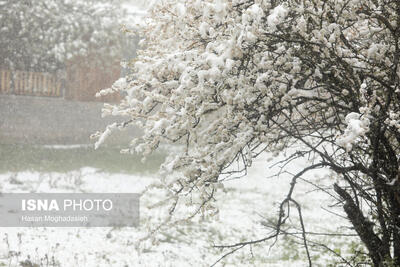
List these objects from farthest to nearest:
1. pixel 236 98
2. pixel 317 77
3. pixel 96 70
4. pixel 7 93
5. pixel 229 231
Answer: pixel 96 70 < pixel 7 93 < pixel 229 231 < pixel 317 77 < pixel 236 98

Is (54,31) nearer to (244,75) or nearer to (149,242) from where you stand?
(149,242)

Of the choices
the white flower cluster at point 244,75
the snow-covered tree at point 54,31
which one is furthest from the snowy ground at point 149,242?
the snow-covered tree at point 54,31

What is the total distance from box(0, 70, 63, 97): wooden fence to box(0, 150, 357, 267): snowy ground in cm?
572

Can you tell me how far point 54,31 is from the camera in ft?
52.9

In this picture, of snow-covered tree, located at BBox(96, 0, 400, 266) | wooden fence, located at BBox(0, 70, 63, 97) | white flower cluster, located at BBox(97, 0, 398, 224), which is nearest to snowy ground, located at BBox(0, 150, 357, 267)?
snow-covered tree, located at BBox(96, 0, 400, 266)

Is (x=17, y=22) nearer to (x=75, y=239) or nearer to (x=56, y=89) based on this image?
(x=56, y=89)

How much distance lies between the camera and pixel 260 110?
4.46 metres

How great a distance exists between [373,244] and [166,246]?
4.41m

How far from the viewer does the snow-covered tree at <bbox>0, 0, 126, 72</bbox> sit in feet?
51.8

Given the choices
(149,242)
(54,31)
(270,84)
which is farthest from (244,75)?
(54,31)

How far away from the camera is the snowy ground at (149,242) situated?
23.7 feet

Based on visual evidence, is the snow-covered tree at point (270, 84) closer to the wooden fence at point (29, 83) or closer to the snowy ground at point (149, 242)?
the snowy ground at point (149, 242)

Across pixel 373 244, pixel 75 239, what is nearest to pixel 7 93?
pixel 75 239

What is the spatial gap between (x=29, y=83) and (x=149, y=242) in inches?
449
